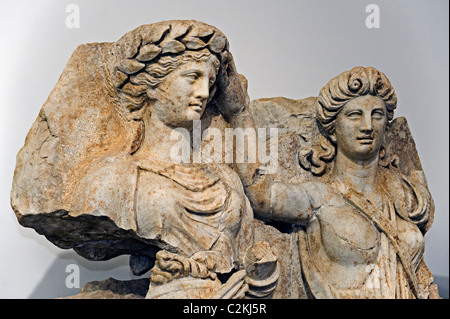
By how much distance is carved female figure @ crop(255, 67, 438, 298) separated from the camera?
4.27m

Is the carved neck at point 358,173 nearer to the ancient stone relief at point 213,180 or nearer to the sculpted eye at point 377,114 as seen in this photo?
the ancient stone relief at point 213,180

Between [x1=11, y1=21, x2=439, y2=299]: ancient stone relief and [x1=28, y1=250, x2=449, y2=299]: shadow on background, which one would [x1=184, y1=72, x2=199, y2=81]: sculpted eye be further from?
[x1=28, y1=250, x2=449, y2=299]: shadow on background

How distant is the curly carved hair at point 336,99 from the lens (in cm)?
434

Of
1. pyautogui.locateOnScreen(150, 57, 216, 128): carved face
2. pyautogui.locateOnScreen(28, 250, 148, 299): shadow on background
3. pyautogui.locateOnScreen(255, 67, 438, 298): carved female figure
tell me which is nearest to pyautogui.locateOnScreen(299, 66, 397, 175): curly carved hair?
pyautogui.locateOnScreen(255, 67, 438, 298): carved female figure

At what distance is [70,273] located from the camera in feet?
16.8

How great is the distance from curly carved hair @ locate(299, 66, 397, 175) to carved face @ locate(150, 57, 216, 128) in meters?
0.77

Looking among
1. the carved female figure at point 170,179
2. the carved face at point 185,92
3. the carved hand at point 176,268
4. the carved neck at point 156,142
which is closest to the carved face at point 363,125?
the carved female figure at point 170,179

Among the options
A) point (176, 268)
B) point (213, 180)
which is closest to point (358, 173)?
point (213, 180)

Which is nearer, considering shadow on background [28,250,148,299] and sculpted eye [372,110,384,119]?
sculpted eye [372,110,384,119]

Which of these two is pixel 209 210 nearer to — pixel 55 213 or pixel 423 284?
pixel 55 213

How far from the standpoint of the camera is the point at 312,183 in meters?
4.41

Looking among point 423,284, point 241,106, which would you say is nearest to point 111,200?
point 241,106

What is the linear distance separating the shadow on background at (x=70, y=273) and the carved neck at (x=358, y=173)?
5.34 ft

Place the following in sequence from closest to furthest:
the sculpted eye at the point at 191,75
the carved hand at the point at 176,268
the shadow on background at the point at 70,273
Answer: the carved hand at the point at 176,268 → the sculpted eye at the point at 191,75 → the shadow on background at the point at 70,273
